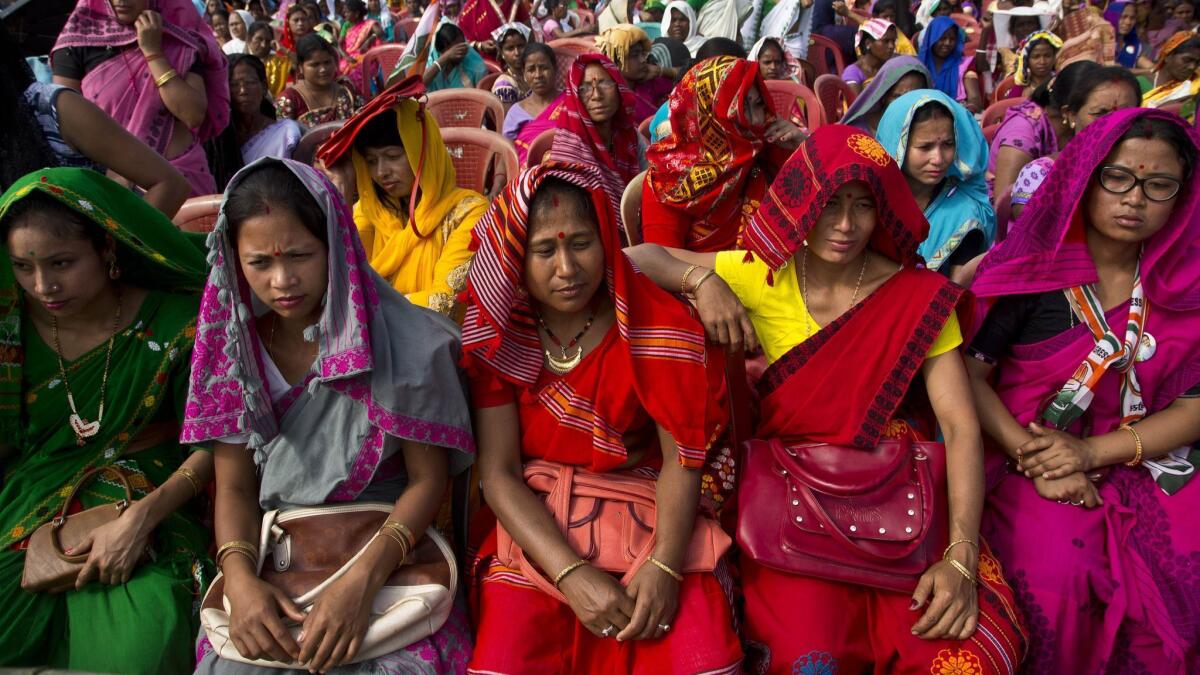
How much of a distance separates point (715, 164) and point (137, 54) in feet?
9.13

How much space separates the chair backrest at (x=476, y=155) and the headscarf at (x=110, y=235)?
210cm

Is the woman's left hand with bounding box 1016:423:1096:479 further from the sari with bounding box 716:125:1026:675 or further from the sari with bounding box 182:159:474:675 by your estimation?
the sari with bounding box 182:159:474:675

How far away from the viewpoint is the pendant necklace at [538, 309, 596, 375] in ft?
6.61

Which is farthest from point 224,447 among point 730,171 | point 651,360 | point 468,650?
point 730,171

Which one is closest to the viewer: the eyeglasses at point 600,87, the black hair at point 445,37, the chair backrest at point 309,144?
the eyeglasses at point 600,87

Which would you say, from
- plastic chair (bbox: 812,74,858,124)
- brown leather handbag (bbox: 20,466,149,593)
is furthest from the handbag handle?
plastic chair (bbox: 812,74,858,124)

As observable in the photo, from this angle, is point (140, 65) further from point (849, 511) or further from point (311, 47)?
point (849, 511)

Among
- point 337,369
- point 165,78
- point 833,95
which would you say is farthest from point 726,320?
point 833,95

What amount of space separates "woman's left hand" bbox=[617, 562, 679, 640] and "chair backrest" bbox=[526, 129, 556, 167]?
9.45ft

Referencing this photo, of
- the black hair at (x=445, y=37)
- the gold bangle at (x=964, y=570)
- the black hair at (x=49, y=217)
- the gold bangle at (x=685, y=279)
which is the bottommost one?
the gold bangle at (x=964, y=570)

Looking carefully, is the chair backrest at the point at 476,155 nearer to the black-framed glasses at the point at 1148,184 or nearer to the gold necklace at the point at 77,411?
the gold necklace at the point at 77,411

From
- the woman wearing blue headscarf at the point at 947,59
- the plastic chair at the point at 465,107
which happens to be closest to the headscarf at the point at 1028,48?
the woman wearing blue headscarf at the point at 947,59

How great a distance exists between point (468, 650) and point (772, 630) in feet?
2.33

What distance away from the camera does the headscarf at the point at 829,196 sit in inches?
76.9
